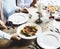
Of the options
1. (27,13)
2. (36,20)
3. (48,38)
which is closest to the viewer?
(48,38)

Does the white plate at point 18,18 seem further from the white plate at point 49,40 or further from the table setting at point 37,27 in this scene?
the white plate at point 49,40

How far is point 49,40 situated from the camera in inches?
57.5

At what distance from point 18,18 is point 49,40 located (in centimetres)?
52

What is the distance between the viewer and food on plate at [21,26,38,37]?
5.05 ft

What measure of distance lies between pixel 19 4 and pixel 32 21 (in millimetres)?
782

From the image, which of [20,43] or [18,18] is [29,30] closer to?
[20,43]

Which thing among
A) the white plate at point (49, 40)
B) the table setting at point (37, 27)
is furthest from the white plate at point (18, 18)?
the white plate at point (49, 40)

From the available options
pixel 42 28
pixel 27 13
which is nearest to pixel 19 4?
pixel 27 13

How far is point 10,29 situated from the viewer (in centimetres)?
165

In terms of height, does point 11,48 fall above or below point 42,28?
below

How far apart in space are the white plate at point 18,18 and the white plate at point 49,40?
0.33m

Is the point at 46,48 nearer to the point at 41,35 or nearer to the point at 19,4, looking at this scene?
the point at 41,35

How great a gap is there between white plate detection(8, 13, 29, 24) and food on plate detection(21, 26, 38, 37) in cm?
14

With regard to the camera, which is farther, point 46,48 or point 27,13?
point 27,13
